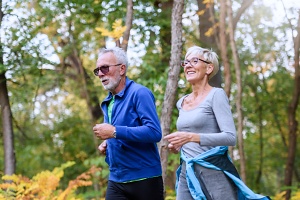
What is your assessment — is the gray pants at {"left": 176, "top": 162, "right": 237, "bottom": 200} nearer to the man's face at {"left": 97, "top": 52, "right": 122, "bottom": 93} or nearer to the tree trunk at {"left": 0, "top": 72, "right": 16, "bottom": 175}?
the man's face at {"left": 97, "top": 52, "right": 122, "bottom": 93}

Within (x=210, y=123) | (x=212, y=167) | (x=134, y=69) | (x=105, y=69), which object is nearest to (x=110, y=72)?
(x=105, y=69)

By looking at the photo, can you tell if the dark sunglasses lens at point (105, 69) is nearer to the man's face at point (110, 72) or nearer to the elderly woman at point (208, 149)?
the man's face at point (110, 72)

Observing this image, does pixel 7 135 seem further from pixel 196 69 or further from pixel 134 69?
pixel 196 69

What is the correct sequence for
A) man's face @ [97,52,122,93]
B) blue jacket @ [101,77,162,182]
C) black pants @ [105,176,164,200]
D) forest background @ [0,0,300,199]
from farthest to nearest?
forest background @ [0,0,300,199] < man's face @ [97,52,122,93] < black pants @ [105,176,164,200] < blue jacket @ [101,77,162,182]

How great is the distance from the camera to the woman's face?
3.81 metres

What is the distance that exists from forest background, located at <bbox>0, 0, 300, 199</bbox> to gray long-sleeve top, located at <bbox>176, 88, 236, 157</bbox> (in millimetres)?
2495

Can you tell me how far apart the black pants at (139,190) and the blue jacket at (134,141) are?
0.05 m

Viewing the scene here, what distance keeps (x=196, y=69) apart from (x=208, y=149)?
580mm

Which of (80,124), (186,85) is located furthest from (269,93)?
(186,85)

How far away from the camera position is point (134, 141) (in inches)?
146

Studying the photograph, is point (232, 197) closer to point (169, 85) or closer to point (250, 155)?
point (169, 85)

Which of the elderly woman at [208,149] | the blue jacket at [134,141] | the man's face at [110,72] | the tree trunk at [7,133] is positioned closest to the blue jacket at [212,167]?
the elderly woman at [208,149]

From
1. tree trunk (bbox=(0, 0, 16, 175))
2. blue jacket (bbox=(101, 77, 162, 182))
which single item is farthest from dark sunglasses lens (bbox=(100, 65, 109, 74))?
tree trunk (bbox=(0, 0, 16, 175))

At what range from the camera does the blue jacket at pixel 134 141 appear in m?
3.77
